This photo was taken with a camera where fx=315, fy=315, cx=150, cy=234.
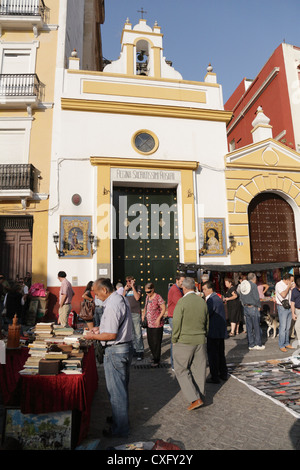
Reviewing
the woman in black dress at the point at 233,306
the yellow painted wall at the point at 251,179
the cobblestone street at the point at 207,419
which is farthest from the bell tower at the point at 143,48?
the cobblestone street at the point at 207,419

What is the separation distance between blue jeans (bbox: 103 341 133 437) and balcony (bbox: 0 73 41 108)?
1149 centimetres

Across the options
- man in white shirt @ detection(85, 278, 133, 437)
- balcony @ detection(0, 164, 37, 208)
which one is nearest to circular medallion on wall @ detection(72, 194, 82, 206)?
balcony @ detection(0, 164, 37, 208)

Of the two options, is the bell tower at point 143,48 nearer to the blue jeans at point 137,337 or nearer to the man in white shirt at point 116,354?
the blue jeans at point 137,337

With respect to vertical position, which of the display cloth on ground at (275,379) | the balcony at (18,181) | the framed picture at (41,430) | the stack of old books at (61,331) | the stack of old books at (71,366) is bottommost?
the display cloth on ground at (275,379)

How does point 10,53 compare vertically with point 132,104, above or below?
above

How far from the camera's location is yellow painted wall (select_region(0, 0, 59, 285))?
37.9 feet

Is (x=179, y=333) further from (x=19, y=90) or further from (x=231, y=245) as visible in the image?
(x=19, y=90)

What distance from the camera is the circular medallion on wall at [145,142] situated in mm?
12914

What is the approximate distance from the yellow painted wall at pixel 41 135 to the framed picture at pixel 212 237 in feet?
20.1

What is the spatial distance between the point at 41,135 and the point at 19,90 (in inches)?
82.3
